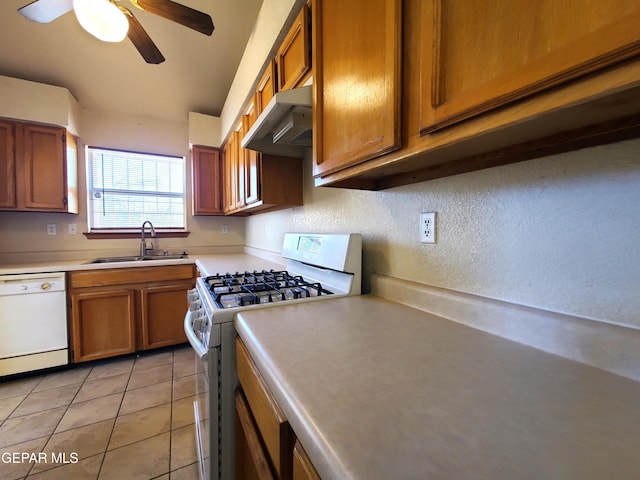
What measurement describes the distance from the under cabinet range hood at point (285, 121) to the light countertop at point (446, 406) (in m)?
0.84

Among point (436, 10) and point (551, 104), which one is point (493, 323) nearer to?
point (551, 104)

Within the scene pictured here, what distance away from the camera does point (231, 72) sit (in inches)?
95.5

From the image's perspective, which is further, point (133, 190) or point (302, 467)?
point (133, 190)

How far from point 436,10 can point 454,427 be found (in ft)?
2.51

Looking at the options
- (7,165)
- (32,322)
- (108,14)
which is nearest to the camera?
(108,14)

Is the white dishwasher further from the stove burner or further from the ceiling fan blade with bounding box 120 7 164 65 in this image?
the ceiling fan blade with bounding box 120 7 164 65

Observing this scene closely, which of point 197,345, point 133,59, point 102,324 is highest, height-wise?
point 133,59

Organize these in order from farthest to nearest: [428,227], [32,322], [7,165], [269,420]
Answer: [7,165] → [32,322] → [428,227] → [269,420]

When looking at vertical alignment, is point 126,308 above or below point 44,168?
below

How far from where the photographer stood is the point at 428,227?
0.97 metres

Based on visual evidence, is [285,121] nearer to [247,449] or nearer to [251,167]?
[251,167]

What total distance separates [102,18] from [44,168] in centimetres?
169

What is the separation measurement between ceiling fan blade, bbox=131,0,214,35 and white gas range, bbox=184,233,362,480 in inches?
51.2

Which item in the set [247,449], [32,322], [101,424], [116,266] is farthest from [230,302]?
[32,322]
